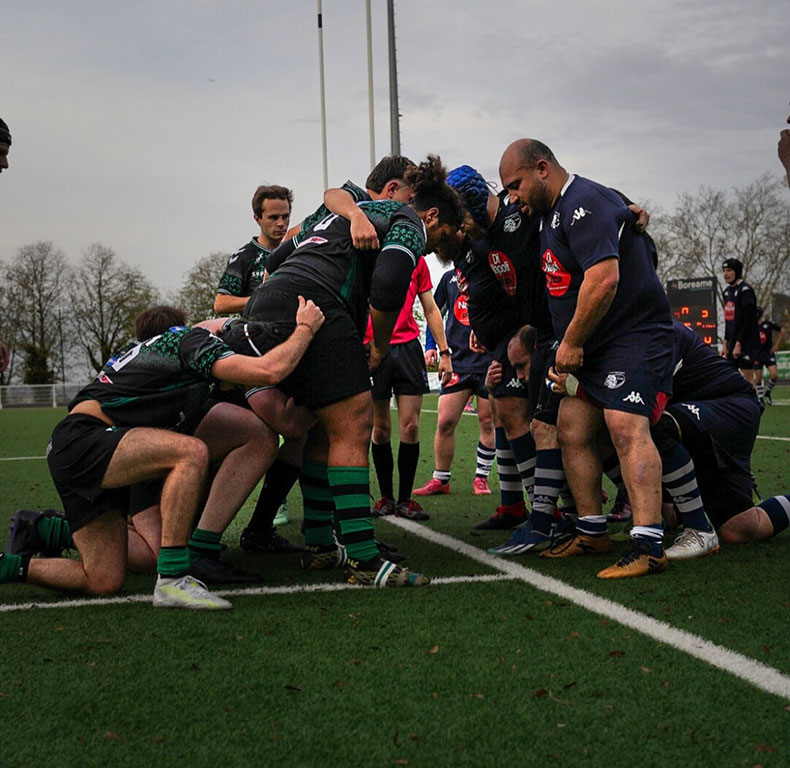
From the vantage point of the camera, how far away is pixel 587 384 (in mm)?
4633

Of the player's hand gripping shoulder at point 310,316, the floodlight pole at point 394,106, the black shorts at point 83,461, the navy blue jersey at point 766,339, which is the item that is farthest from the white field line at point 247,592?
the floodlight pole at point 394,106

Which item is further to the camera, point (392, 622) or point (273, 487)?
point (273, 487)

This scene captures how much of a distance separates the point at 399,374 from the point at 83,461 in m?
3.69

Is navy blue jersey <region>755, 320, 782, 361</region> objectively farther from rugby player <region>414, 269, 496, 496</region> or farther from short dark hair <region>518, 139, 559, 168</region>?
short dark hair <region>518, 139, 559, 168</region>

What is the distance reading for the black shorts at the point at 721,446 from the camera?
504 centimetres

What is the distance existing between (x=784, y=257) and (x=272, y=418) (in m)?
62.0

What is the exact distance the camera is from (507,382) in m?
5.75

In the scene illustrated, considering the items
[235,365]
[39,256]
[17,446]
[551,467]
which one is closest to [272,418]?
[235,365]

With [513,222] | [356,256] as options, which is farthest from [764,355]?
[356,256]

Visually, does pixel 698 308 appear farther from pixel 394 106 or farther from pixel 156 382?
pixel 156 382

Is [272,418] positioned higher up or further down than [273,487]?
higher up

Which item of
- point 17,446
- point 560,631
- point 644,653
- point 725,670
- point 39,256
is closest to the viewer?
point 725,670

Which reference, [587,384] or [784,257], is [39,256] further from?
[587,384]


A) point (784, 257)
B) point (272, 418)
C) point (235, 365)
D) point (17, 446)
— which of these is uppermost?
point (784, 257)
